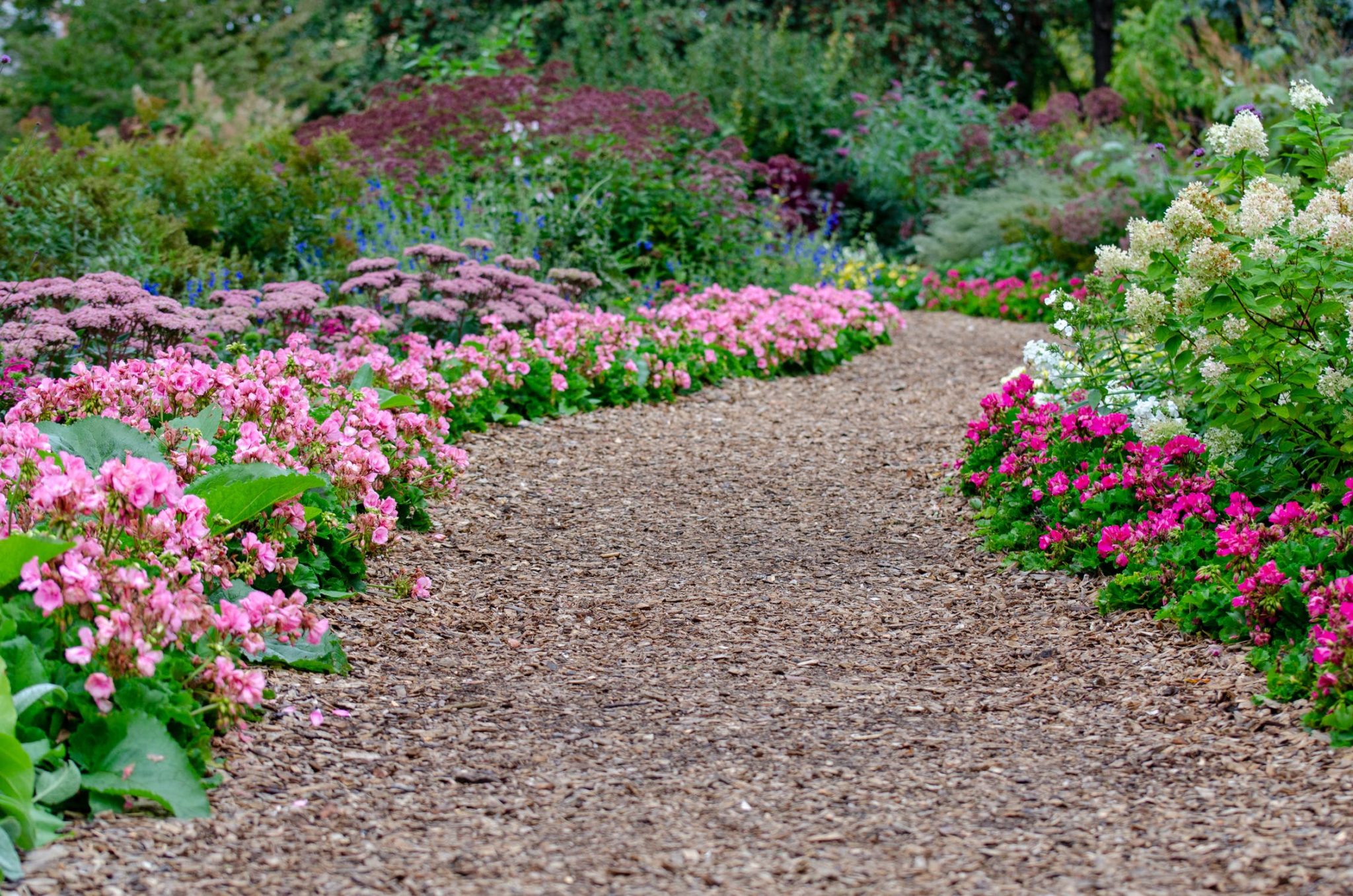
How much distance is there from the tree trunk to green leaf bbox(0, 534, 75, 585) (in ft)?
51.9

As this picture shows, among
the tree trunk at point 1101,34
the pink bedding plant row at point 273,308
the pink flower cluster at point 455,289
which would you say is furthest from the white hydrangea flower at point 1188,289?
the tree trunk at point 1101,34

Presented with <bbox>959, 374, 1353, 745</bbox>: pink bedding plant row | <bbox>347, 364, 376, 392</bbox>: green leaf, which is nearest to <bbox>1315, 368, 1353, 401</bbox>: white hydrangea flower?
<bbox>959, 374, 1353, 745</bbox>: pink bedding plant row

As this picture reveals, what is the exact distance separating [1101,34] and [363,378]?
1453 centimetres

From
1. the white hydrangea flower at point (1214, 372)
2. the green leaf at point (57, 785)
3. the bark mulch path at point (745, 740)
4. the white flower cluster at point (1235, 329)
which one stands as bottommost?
the bark mulch path at point (745, 740)

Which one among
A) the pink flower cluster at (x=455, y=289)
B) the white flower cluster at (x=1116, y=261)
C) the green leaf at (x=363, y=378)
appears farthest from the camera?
the pink flower cluster at (x=455, y=289)

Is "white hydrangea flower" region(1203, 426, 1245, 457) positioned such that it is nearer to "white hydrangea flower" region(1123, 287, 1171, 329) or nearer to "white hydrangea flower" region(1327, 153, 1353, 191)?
"white hydrangea flower" region(1123, 287, 1171, 329)

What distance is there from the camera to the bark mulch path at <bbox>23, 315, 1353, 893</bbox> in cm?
213

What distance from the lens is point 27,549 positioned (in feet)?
7.38

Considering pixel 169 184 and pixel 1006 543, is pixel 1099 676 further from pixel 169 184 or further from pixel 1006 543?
pixel 169 184

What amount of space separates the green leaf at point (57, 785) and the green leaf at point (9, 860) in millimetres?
105

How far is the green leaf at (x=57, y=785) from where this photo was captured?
6.96 ft

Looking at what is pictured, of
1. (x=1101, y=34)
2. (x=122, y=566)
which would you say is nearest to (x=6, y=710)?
(x=122, y=566)

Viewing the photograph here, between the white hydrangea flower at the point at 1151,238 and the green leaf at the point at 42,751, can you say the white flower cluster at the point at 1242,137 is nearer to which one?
the white hydrangea flower at the point at 1151,238

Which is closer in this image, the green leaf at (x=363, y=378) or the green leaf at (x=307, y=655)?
the green leaf at (x=307, y=655)
